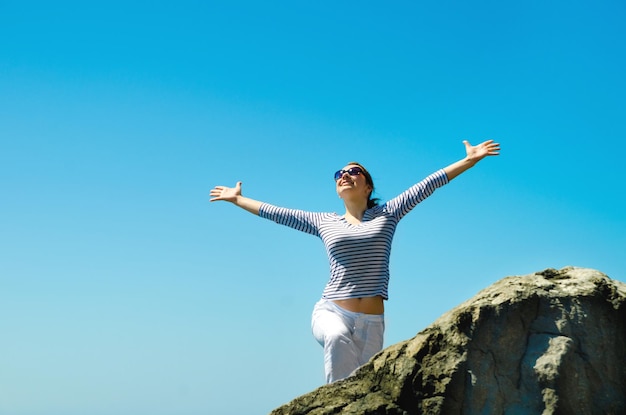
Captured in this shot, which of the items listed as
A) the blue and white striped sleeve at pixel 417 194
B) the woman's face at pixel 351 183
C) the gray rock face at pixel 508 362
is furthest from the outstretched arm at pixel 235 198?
the gray rock face at pixel 508 362

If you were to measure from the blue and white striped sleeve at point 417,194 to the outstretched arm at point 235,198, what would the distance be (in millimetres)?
1828

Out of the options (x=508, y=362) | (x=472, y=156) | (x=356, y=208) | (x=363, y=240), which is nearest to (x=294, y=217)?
(x=356, y=208)

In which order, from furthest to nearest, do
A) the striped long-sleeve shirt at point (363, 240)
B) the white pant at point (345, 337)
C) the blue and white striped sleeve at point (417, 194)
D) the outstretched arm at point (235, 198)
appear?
the outstretched arm at point (235, 198) → the blue and white striped sleeve at point (417, 194) → the striped long-sleeve shirt at point (363, 240) → the white pant at point (345, 337)

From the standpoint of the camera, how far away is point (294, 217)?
28.9ft

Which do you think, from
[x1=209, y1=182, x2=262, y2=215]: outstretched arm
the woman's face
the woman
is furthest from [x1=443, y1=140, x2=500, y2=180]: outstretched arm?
[x1=209, y1=182, x2=262, y2=215]: outstretched arm

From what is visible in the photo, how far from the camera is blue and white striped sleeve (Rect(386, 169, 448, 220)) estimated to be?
8375mm

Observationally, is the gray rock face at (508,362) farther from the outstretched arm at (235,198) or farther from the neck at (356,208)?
the outstretched arm at (235,198)

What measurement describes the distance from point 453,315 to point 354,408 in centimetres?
113

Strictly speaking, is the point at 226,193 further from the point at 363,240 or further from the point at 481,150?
the point at 481,150

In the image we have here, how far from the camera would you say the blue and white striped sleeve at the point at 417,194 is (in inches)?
330

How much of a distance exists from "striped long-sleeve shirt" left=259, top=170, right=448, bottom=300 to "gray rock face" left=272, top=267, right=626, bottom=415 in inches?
70.5

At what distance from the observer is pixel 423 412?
18.9ft

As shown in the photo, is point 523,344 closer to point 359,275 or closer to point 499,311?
point 499,311

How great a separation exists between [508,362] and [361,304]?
2225 millimetres
